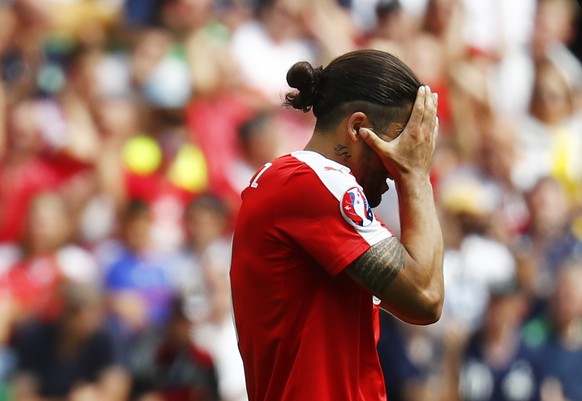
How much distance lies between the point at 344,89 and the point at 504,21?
6.77 metres

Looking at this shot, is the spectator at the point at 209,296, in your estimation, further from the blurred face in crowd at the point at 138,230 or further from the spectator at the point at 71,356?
the spectator at the point at 71,356

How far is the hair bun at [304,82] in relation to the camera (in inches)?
125

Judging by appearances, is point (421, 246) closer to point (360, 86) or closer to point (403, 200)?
point (403, 200)

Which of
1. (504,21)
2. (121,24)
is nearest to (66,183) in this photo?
(121,24)

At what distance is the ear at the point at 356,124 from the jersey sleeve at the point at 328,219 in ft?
0.50

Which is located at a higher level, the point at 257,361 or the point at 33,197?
the point at 33,197

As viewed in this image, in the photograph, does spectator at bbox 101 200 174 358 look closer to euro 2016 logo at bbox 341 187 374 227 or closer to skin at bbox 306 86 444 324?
skin at bbox 306 86 444 324

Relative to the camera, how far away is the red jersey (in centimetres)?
297

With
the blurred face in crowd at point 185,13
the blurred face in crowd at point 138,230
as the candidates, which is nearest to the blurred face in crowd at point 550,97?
the blurred face in crowd at point 185,13

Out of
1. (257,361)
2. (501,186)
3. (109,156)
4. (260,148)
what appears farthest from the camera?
(501,186)

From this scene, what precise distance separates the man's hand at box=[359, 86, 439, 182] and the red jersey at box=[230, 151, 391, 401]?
12 cm

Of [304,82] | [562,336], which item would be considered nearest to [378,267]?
[304,82]

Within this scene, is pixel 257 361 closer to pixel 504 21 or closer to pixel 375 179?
pixel 375 179

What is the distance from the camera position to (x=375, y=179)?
3.22 m
